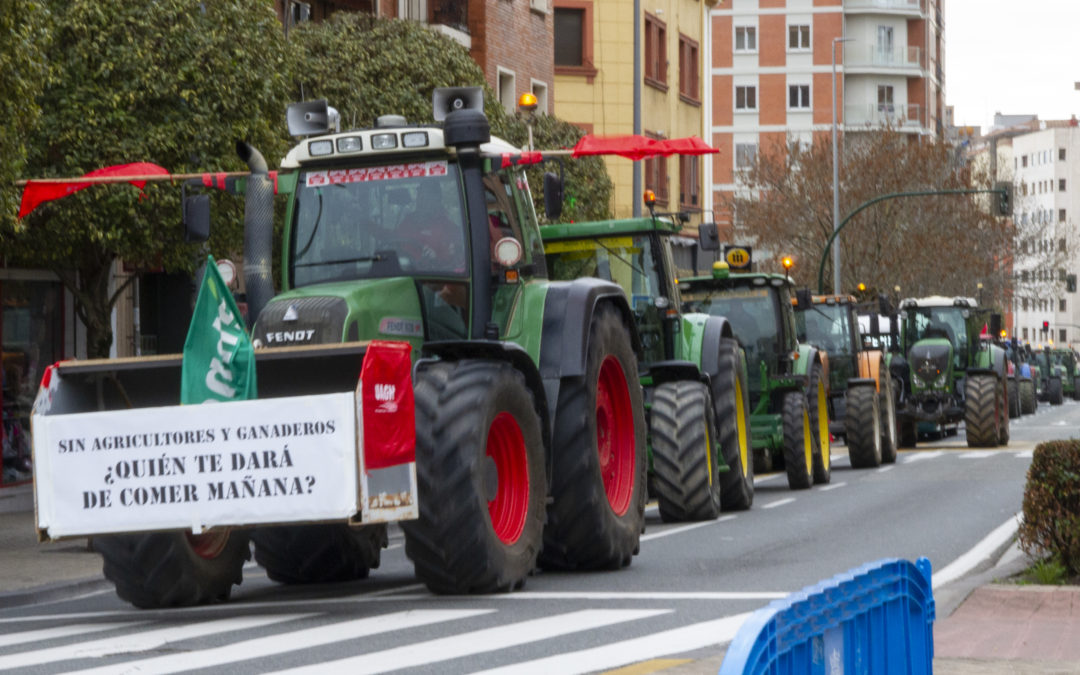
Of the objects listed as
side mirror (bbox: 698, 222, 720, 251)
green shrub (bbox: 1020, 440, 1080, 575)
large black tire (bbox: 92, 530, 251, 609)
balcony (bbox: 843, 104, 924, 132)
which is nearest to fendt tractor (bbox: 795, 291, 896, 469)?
side mirror (bbox: 698, 222, 720, 251)

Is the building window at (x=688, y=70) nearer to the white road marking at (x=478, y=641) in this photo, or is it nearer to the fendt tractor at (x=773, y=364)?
the fendt tractor at (x=773, y=364)

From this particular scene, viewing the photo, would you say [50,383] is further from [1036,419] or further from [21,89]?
[1036,419]

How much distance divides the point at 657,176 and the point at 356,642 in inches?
1772

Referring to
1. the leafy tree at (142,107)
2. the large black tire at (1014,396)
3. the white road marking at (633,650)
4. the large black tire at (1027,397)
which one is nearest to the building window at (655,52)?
the large black tire at (1014,396)

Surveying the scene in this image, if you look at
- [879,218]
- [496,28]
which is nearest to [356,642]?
[496,28]

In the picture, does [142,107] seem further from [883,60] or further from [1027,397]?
[883,60]

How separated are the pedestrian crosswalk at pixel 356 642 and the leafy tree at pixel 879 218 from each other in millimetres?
51647

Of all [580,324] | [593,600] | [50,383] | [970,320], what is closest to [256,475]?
[50,383]

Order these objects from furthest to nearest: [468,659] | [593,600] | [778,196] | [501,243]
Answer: [778,196] < [501,243] < [593,600] < [468,659]

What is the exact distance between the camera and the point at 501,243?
12.2 meters

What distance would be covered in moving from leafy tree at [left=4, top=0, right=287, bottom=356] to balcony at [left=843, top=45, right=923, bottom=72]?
259 feet

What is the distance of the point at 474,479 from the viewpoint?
35.2 feet

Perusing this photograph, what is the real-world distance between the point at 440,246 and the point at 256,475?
2505mm

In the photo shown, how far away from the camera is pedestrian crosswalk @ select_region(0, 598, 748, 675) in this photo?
8.96 metres
